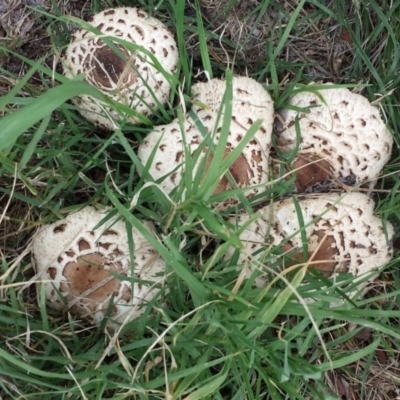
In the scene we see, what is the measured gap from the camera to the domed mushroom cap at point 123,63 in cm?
229

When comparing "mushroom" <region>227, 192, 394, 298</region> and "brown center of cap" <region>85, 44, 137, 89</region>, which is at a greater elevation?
"brown center of cap" <region>85, 44, 137, 89</region>

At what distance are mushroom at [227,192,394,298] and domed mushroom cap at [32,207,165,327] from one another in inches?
14.0

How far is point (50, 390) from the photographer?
2.24 metres

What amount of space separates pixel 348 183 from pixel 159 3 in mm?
1110

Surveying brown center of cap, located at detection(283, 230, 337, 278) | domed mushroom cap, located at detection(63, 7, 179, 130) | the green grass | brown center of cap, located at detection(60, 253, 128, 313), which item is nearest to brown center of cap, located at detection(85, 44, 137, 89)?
domed mushroom cap, located at detection(63, 7, 179, 130)

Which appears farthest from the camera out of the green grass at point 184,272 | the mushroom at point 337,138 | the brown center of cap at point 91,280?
the mushroom at point 337,138

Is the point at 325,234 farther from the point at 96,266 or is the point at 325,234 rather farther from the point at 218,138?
the point at 96,266

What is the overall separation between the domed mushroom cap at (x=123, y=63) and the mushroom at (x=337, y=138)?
587mm

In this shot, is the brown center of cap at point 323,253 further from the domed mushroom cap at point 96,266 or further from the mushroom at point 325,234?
the domed mushroom cap at point 96,266

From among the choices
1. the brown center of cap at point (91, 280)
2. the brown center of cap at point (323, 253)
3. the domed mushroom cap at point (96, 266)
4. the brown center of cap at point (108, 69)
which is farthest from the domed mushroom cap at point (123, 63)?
the brown center of cap at point (323, 253)

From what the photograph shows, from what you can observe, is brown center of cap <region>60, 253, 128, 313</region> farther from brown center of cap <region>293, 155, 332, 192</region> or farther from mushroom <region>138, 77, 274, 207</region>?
brown center of cap <region>293, 155, 332, 192</region>

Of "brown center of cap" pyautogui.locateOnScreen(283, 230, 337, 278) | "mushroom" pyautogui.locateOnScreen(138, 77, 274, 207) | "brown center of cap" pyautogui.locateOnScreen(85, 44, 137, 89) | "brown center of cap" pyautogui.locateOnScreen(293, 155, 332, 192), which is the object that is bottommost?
"brown center of cap" pyautogui.locateOnScreen(283, 230, 337, 278)

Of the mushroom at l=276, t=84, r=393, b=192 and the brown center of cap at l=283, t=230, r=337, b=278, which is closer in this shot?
the brown center of cap at l=283, t=230, r=337, b=278

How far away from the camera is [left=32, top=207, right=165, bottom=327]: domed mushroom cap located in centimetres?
224
